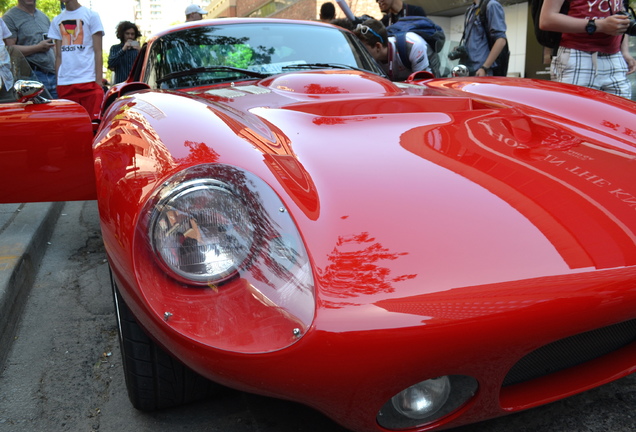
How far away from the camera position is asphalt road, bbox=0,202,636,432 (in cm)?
146

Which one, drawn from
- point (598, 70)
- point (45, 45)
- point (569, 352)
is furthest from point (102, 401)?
point (45, 45)

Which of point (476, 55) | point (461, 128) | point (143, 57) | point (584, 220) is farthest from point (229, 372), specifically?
point (476, 55)

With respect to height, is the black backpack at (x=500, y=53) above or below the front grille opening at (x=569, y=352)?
above

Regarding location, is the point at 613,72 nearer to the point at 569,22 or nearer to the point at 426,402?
the point at 569,22

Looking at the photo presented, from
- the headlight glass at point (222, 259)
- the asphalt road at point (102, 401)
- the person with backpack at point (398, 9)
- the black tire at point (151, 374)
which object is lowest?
the asphalt road at point (102, 401)

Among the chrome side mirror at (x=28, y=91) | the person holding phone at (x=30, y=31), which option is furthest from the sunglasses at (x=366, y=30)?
the person holding phone at (x=30, y=31)

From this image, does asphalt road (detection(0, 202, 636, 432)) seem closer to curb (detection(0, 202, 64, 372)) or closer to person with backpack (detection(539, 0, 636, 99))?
curb (detection(0, 202, 64, 372))

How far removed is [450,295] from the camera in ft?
3.43

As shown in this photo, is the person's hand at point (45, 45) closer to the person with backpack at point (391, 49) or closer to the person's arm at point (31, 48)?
the person's arm at point (31, 48)

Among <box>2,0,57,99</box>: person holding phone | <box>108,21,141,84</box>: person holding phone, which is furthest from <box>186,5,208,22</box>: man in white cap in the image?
<box>2,0,57,99</box>: person holding phone

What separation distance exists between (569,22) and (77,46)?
11.3ft

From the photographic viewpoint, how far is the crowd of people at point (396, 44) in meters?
2.96

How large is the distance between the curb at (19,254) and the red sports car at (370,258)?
0.94 metres

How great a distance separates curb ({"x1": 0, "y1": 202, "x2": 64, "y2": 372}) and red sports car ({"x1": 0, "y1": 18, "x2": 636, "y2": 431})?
0.94 metres
